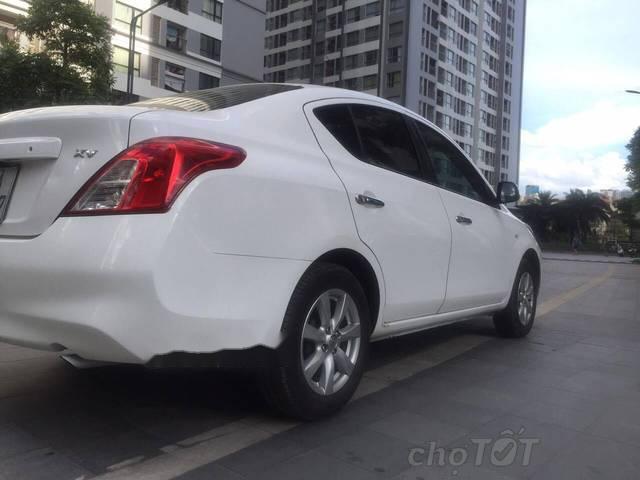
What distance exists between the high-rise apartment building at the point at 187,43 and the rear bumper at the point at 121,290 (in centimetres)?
3202

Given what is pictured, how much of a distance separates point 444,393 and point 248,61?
136 feet

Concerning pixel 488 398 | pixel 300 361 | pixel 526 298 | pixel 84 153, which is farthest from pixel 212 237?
pixel 526 298

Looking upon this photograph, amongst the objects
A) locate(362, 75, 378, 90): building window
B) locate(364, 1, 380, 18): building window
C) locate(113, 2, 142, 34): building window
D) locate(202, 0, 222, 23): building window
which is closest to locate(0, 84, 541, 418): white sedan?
locate(113, 2, 142, 34): building window

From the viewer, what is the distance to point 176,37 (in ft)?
120

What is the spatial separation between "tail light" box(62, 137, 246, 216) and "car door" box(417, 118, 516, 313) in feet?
6.77

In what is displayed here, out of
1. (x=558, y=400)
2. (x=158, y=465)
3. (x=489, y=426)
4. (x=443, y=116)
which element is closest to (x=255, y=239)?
(x=158, y=465)

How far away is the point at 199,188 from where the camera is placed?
7.70 ft

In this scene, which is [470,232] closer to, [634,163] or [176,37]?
[176,37]

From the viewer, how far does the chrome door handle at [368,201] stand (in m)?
3.10

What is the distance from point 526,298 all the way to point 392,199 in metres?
2.64

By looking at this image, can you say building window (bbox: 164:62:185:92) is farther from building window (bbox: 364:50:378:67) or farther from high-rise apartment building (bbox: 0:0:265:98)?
building window (bbox: 364:50:378:67)

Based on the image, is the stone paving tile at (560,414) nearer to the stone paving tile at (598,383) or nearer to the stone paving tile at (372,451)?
the stone paving tile at (598,383)

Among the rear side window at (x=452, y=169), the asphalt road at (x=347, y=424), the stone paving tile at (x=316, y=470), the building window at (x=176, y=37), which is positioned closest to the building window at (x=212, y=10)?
the building window at (x=176, y=37)

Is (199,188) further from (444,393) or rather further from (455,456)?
(444,393)
